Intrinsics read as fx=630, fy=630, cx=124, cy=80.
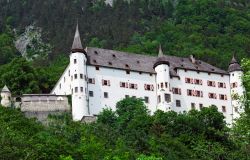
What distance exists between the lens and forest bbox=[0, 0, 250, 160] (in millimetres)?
44094

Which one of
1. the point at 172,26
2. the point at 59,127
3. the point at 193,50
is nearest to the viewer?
the point at 59,127

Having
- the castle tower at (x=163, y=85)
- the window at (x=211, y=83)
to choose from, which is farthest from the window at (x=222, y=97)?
the castle tower at (x=163, y=85)

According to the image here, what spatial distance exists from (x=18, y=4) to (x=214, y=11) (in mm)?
47588

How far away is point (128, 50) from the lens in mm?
110125

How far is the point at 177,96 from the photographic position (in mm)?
74062

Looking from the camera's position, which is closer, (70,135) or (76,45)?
(70,135)

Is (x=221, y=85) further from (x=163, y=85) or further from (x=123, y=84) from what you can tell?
(x=123, y=84)

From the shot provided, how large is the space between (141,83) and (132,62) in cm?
374

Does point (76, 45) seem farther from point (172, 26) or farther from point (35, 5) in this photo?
point (35, 5)

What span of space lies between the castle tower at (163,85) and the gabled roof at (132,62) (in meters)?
1.10

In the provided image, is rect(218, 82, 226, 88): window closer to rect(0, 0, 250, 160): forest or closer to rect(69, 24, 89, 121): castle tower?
rect(0, 0, 250, 160): forest

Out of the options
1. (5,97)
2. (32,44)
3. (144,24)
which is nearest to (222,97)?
(5,97)

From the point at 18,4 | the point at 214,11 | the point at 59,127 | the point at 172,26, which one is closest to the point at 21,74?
the point at 59,127

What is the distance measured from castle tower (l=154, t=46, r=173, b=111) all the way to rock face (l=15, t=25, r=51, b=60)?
5601 centimetres
